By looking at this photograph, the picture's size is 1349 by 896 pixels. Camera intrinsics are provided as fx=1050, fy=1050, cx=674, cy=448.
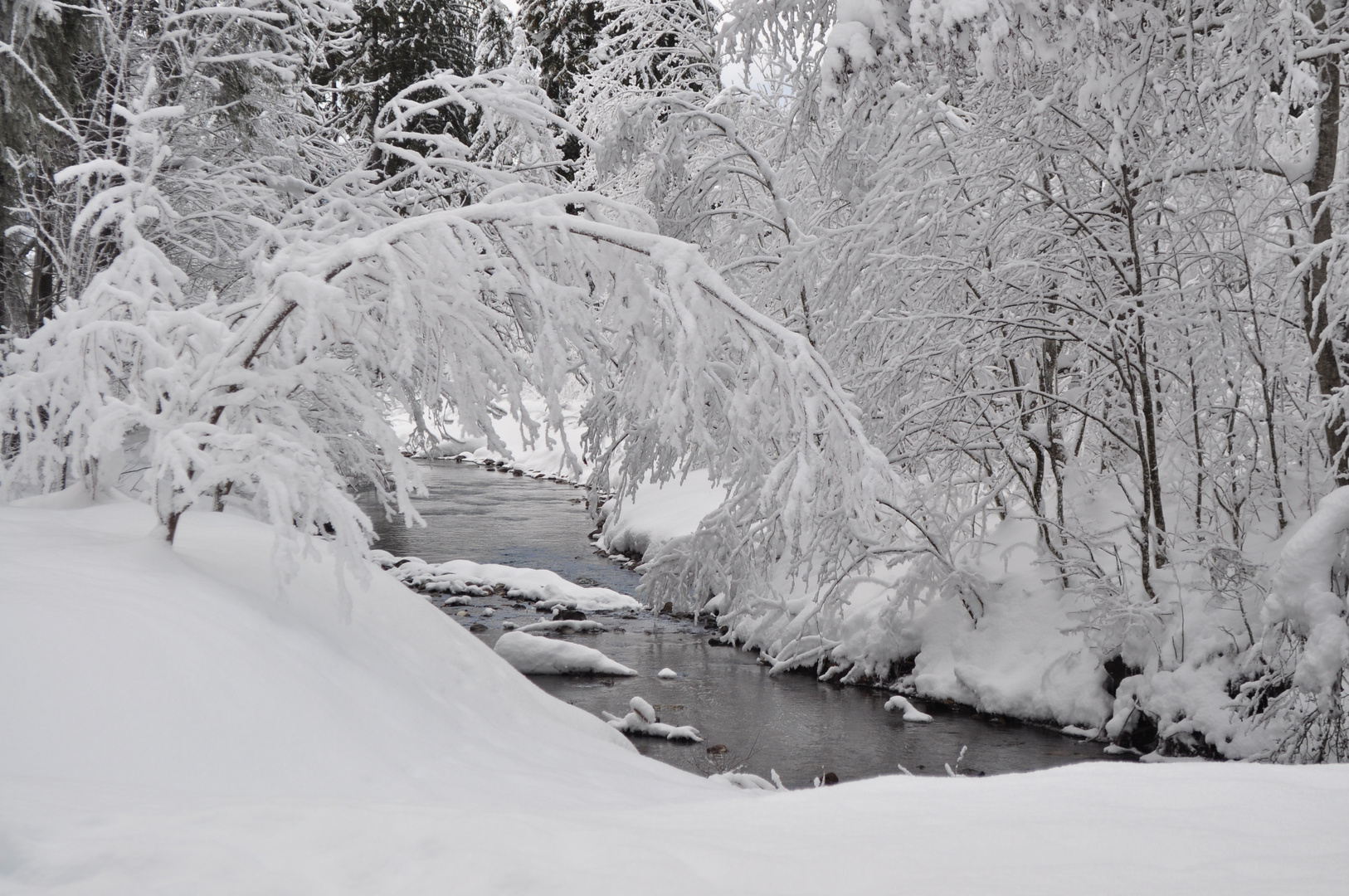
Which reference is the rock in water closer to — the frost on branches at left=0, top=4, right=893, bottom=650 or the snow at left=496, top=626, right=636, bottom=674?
the snow at left=496, top=626, right=636, bottom=674

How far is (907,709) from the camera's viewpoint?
364 inches

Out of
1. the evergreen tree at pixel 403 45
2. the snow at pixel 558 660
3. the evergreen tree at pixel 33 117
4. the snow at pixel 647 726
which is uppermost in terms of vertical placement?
the evergreen tree at pixel 403 45

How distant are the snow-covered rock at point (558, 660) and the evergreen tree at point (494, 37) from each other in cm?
1598

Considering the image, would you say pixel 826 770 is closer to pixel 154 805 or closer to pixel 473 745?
pixel 473 745

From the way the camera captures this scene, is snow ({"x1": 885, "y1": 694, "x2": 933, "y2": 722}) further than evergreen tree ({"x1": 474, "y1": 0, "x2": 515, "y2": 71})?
No

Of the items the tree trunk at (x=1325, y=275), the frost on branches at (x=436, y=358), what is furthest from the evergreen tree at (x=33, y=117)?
the tree trunk at (x=1325, y=275)

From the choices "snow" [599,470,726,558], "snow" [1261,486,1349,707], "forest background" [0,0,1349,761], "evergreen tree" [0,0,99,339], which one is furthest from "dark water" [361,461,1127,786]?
"evergreen tree" [0,0,99,339]

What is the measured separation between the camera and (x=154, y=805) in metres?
2.82

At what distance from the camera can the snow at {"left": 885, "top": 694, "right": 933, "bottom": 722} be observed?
907cm

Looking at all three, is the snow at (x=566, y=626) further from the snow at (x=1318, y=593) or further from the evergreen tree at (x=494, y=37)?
the evergreen tree at (x=494, y=37)

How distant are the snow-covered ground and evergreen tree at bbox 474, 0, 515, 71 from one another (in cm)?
2047

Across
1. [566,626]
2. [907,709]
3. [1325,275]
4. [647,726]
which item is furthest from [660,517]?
[1325,275]

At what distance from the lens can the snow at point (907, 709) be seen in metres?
9.07

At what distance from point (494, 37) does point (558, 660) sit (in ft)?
57.4
